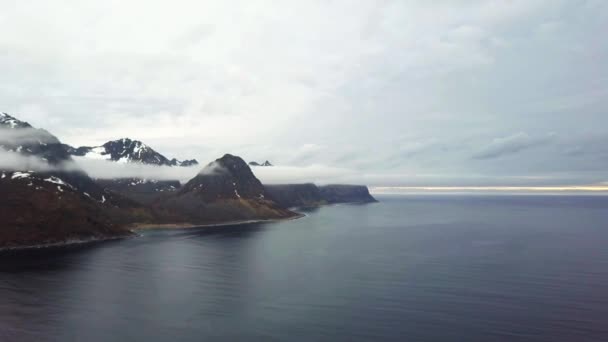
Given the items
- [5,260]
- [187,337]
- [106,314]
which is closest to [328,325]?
[187,337]

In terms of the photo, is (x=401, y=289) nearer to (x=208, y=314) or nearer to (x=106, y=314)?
(x=208, y=314)

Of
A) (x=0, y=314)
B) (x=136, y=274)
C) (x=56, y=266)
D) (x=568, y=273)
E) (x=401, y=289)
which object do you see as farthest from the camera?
(x=56, y=266)

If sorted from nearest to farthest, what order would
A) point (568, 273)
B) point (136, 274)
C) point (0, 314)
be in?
point (0, 314)
point (568, 273)
point (136, 274)

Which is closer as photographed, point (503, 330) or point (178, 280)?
point (503, 330)

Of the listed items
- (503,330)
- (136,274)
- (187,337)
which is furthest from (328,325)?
(136,274)

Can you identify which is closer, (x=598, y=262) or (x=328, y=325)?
(x=328, y=325)

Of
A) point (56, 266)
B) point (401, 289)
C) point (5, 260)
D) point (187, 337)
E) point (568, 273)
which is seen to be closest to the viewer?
point (187, 337)

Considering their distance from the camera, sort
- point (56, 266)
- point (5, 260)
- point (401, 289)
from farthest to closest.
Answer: point (5, 260)
point (56, 266)
point (401, 289)

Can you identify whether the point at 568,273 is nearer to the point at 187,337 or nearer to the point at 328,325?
the point at 328,325
